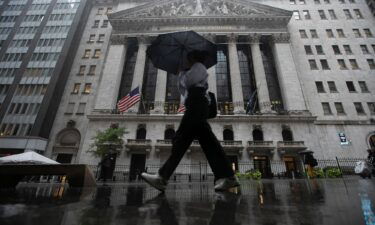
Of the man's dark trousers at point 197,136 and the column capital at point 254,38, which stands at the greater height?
the column capital at point 254,38

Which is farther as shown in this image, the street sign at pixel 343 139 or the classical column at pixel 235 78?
the classical column at pixel 235 78

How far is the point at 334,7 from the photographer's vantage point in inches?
1463

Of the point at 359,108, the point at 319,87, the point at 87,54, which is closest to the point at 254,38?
the point at 319,87

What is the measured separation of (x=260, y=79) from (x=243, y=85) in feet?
10.3

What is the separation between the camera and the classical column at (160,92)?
2809 centimetres

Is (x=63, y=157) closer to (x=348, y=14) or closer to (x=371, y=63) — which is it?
(x=371, y=63)

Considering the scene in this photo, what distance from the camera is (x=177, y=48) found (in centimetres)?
466

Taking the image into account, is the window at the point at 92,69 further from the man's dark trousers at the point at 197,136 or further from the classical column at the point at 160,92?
the man's dark trousers at the point at 197,136

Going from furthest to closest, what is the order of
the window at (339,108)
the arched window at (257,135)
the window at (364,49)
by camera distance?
the window at (364,49) < the window at (339,108) < the arched window at (257,135)

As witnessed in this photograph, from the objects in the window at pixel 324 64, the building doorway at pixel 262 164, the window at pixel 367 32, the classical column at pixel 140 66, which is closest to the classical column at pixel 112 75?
the classical column at pixel 140 66

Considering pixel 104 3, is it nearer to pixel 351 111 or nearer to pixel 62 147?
pixel 62 147

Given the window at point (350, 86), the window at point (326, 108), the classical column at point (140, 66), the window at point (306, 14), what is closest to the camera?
the window at point (326, 108)

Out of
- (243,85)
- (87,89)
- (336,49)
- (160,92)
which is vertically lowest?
(160,92)

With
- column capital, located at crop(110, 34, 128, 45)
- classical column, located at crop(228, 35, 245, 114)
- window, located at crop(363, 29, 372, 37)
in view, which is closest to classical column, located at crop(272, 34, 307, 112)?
classical column, located at crop(228, 35, 245, 114)
